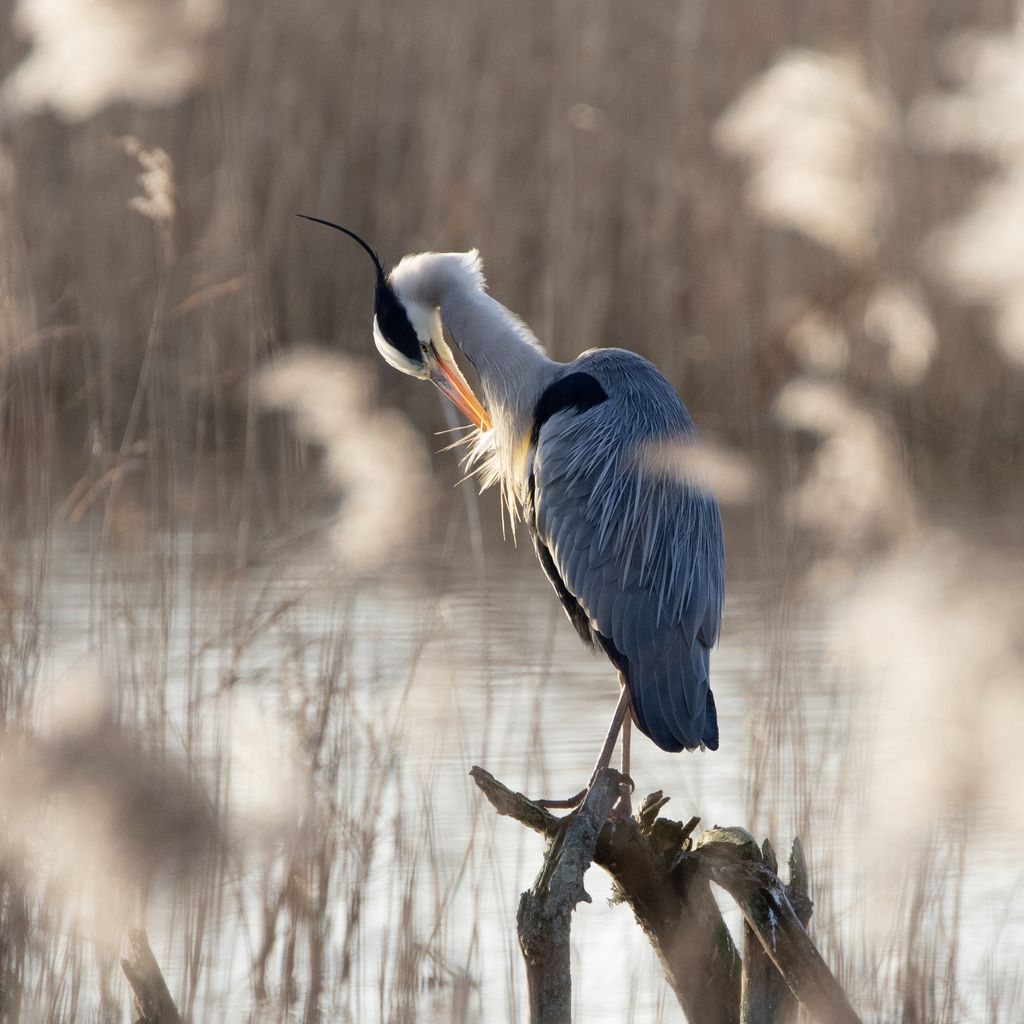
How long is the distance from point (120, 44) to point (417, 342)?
36.8 inches

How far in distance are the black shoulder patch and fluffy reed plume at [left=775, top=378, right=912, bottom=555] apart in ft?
1.24

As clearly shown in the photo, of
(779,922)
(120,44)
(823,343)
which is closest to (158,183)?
(120,44)

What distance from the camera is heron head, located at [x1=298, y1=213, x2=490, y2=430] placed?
376 cm

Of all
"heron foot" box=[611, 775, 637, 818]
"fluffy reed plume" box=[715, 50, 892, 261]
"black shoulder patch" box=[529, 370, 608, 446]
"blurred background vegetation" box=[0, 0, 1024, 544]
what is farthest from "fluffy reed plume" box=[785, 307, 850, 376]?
"blurred background vegetation" box=[0, 0, 1024, 544]

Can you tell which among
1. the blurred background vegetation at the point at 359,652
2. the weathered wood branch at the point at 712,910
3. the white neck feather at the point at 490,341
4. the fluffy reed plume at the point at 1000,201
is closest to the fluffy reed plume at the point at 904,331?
the blurred background vegetation at the point at 359,652

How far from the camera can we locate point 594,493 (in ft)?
10.9

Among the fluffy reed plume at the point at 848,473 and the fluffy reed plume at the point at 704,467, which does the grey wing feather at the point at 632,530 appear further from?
the fluffy reed plume at the point at 848,473

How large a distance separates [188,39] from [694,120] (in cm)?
420

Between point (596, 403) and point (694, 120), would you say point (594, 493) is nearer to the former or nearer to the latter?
point (596, 403)

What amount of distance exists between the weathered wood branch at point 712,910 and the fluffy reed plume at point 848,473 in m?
0.72

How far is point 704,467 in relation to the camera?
2.85m

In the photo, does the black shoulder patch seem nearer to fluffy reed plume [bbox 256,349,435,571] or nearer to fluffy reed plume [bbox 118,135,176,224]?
fluffy reed plume [bbox 256,349,435,571]

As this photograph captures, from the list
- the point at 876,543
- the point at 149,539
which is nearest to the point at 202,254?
the point at 149,539

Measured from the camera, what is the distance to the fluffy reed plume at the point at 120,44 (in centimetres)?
316
